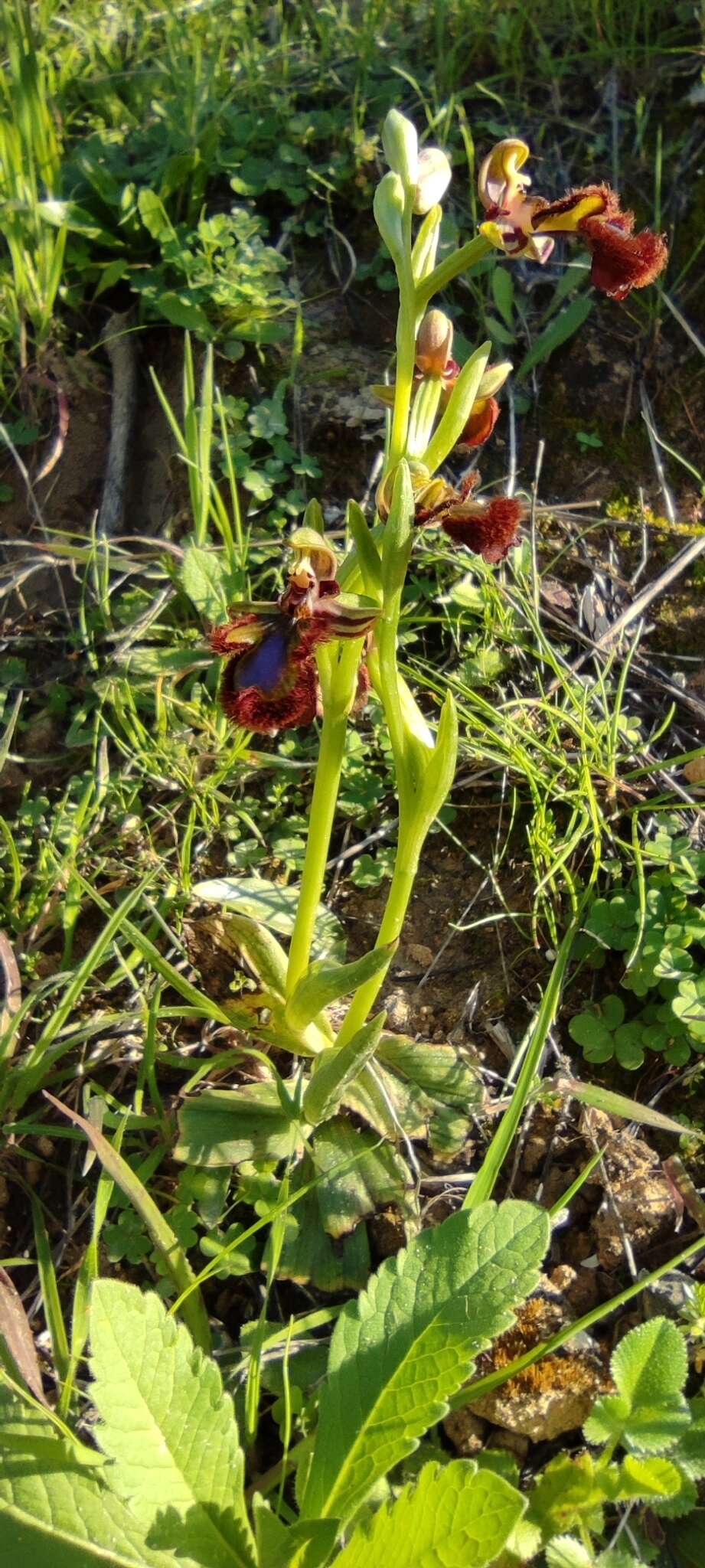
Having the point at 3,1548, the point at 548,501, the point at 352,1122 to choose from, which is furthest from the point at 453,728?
the point at 548,501

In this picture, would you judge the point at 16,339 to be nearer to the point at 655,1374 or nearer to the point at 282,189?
the point at 282,189

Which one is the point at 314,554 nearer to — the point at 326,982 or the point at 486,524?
the point at 486,524

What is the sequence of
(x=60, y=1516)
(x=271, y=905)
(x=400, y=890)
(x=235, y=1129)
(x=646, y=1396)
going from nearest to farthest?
(x=60, y=1516)
(x=646, y=1396)
(x=400, y=890)
(x=235, y=1129)
(x=271, y=905)

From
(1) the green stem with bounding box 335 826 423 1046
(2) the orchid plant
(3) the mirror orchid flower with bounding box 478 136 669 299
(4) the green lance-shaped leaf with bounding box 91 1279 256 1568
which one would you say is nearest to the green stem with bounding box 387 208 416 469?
(2) the orchid plant

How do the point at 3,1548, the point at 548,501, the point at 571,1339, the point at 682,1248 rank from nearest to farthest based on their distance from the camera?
1. the point at 3,1548
2. the point at 571,1339
3. the point at 682,1248
4. the point at 548,501

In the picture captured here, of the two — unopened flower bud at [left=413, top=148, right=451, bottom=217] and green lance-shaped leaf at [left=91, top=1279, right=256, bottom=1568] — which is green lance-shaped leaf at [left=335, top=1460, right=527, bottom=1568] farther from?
unopened flower bud at [left=413, top=148, right=451, bottom=217]

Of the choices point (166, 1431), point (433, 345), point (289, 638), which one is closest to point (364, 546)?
point (289, 638)
